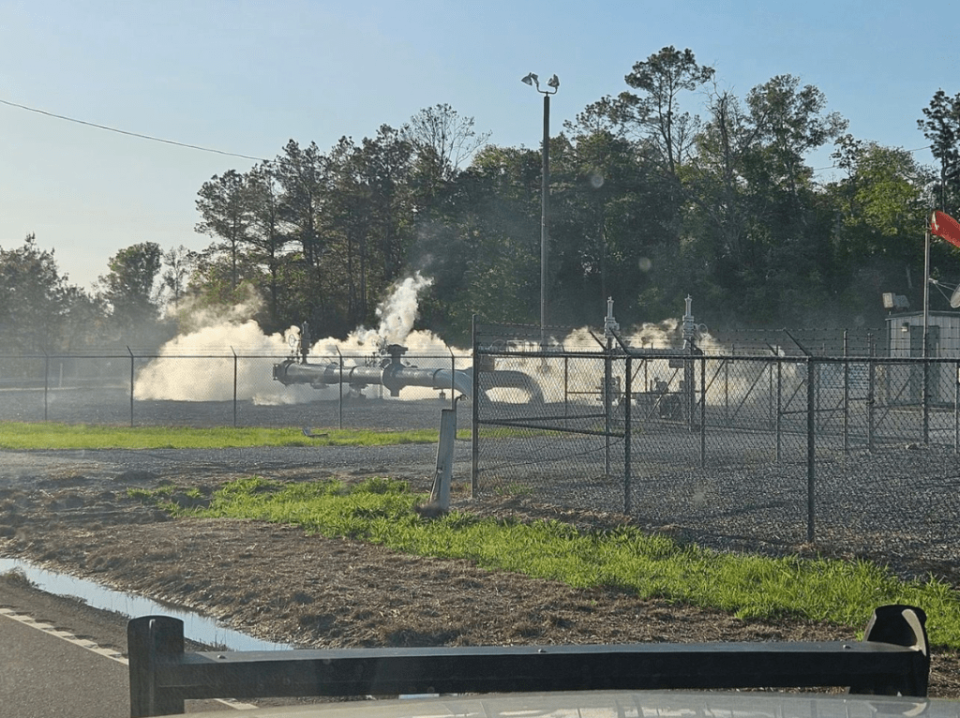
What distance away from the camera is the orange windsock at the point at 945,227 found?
27312 millimetres

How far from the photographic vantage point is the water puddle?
7.70 meters

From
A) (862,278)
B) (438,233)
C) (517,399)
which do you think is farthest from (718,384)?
(438,233)

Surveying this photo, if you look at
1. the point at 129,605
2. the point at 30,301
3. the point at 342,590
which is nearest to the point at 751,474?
the point at 342,590

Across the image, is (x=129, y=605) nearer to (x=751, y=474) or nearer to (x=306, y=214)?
(x=751, y=474)

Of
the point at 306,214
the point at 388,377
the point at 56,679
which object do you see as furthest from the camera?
the point at 306,214

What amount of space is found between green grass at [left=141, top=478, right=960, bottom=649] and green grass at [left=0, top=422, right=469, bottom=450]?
9.36 meters

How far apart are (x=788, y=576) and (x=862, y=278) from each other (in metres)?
48.4

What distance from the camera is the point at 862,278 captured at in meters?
54.6

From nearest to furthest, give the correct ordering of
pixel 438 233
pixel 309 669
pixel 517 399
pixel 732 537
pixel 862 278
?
pixel 309 669 < pixel 732 537 < pixel 517 399 < pixel 862 278 < pixel 438 233

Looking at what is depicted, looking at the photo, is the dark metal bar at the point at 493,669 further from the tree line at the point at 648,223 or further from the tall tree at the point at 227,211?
the tall tree at the point at 227,211

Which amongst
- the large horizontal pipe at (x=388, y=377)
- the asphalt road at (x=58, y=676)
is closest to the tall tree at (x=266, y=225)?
the large horizontal pipe at (x=388, y=377)

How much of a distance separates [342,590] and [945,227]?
2314 cm

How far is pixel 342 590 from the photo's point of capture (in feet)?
29.6

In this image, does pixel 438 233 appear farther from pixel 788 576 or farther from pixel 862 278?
pixel 788 576
